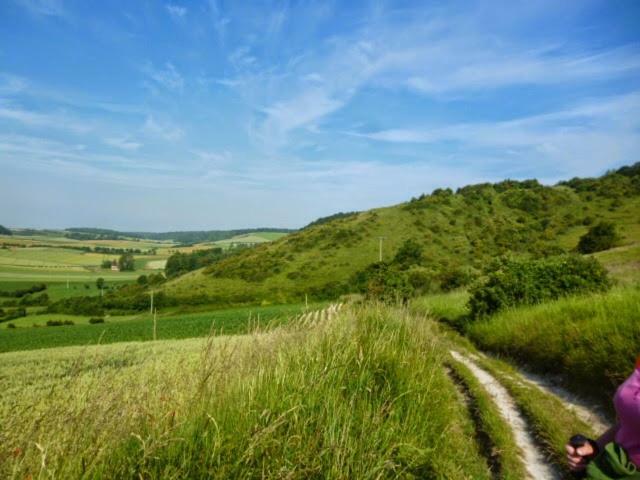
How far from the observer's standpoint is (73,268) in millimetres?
129000

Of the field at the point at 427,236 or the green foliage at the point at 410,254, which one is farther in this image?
the field at the point at 427,236

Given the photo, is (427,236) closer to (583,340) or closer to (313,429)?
(583,340)

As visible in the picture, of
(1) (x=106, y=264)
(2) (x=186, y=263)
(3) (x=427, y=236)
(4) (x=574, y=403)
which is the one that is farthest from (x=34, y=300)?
(4) (x=574, y=403)

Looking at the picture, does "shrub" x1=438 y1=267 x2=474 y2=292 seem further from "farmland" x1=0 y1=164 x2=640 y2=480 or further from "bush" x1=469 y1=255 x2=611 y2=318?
"bush" x1=469 y1=255 x2=611 y2=318

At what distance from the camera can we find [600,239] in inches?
1570

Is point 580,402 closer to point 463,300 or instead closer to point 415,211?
point 463,300

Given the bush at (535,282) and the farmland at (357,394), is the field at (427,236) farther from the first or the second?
the farmland at (357,394)

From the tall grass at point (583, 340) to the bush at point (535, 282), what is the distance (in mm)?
2237

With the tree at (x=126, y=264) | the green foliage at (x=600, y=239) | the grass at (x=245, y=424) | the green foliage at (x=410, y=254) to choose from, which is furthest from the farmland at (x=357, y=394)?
the tree at (x=126, y=264)

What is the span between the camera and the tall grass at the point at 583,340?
21.2 feet

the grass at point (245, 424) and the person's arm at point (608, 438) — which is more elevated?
the person's arm at point (608, 438)

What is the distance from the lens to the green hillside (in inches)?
2539

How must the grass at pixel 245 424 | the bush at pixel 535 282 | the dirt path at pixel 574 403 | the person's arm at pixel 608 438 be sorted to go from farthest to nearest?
the bush at pixel 535 282, the dirt path at pixel 574 403, the grass at pixel 245 424, the person's arm at pixel 608 438

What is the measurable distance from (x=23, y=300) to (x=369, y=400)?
10131 cm
